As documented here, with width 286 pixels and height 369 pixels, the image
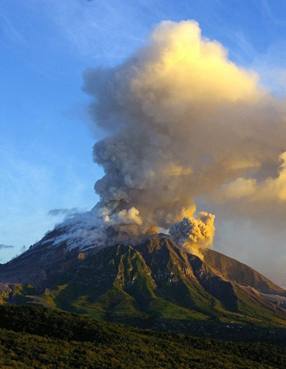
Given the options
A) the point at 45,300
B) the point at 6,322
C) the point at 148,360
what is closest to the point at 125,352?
the point at 148,360

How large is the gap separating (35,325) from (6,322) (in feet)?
15.0

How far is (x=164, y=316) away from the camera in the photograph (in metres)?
162

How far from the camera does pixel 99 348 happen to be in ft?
190

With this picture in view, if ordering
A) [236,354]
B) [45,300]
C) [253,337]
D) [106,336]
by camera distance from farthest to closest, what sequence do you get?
[45,300], [253,337], [236,354], [106,336]

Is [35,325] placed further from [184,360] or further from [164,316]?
[164,316]

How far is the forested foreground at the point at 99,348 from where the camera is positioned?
5069 cm

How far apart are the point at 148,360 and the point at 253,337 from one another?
262 ft

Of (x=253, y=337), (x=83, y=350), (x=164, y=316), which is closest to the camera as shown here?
(x=83, y=350)

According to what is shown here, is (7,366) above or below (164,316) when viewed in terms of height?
below

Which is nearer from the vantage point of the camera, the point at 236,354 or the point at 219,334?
the point at 236,354

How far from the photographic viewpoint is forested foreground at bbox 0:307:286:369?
50.7 m

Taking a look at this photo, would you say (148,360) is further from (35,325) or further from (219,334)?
(219,334)

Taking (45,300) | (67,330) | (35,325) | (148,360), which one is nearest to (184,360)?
(148,360)

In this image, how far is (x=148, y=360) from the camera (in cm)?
5569
